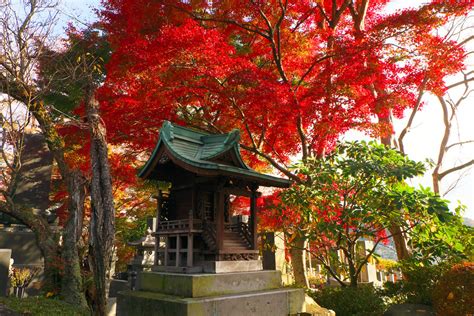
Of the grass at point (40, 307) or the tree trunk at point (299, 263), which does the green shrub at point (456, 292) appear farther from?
the grass at point (40, 307)

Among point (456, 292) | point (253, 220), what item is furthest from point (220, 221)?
point (456, 292)

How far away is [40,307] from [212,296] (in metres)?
5.63

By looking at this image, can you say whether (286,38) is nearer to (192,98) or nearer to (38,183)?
(192,98)

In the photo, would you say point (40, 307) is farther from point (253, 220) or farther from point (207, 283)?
point (253, 220)

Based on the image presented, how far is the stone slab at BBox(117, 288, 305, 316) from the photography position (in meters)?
6.54

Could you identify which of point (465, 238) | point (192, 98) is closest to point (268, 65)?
point (192, 98)

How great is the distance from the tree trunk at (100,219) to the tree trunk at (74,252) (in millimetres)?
4410

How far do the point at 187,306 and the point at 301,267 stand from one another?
25.5 feet

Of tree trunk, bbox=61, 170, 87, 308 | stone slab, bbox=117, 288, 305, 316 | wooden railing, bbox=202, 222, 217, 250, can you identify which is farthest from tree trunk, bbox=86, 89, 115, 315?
tree trunk, bbox=61, 170, 87, 308

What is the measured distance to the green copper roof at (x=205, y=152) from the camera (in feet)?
24.6

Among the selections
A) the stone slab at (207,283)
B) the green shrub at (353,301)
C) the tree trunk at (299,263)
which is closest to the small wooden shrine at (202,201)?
the stone slab at (207,283)

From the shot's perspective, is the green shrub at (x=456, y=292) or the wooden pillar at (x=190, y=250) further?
the green shrub at (x=456, y=292)

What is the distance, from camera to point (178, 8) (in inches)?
559

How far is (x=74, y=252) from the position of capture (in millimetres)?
11500
